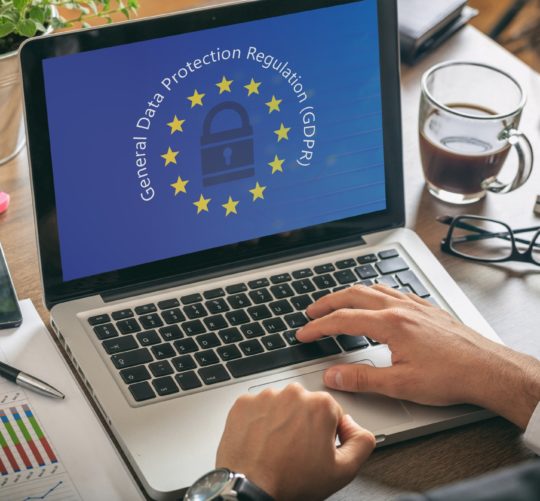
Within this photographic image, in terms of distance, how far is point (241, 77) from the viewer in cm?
108

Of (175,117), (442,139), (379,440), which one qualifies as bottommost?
(379,440)

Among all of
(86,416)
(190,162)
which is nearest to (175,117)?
(190,162)

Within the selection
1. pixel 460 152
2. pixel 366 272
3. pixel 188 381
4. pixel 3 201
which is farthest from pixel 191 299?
pixel 460 152

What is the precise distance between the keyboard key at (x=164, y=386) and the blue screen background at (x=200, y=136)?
0.54ft

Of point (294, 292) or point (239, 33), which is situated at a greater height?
point (239, 33)

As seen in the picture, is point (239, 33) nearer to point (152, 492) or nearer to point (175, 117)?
point (175, 117)

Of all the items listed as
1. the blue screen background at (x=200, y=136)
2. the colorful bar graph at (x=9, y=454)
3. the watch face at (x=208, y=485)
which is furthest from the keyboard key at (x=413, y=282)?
the colorful bar graph at (x=9, y=454)

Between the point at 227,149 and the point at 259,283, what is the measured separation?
0.17 meters

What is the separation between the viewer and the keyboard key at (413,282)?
113 centimetres

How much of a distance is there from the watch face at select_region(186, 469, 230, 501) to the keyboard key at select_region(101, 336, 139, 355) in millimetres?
235

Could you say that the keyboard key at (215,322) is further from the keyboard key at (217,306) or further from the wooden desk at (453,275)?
the wooden desk at (453,275)

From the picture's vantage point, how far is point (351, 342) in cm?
106

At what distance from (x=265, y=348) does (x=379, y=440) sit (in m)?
0.17

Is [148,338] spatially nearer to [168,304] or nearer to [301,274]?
[168,304]
